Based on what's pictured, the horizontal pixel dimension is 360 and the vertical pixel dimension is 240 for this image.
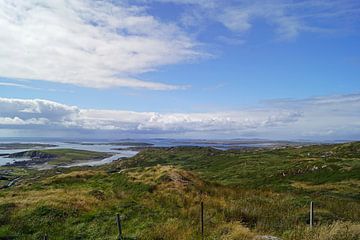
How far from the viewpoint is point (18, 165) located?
172375 millimetres

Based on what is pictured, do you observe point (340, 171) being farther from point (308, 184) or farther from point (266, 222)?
point (266, 222)

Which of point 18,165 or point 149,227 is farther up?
point 149,227

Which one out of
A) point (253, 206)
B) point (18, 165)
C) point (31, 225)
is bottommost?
point (18, 165)

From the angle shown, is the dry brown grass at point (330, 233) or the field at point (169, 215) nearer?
the dry brown grass at point (330, 233)

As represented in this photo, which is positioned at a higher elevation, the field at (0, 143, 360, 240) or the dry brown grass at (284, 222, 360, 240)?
the dry brown grass at (284, 222, 360, 240)

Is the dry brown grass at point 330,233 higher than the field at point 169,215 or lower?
higher

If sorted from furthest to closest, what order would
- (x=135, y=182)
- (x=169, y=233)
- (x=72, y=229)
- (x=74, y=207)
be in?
(x=135, y=182)
(x=74, y=207)
(x=72, y=229)
(x=169, y=233)

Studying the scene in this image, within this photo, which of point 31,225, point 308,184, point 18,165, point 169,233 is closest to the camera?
point 169,233

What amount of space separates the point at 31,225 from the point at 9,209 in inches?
117

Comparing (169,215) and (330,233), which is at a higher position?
(330,233)

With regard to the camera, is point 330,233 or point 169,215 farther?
point 169,215

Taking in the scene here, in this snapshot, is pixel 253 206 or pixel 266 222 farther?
pixel 253 206

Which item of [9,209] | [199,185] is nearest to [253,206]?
[199,185]

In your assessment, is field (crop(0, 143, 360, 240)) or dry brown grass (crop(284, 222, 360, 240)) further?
field (crop(0, 143, 360, 240))
